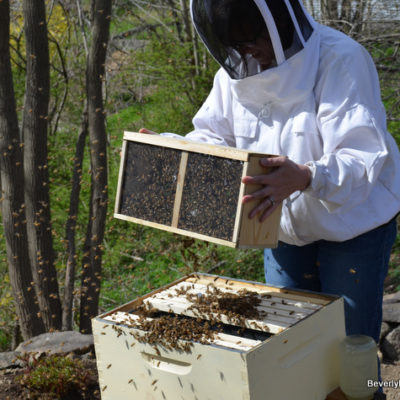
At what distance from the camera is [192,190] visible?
6.98 ft

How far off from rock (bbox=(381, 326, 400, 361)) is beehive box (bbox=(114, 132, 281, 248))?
2365 mm

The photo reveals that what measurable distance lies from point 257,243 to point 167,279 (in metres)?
5.07

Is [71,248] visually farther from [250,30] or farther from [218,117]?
[250,30]

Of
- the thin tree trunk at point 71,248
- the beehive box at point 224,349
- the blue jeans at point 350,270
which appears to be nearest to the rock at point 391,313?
the blue jeans at point 350,270

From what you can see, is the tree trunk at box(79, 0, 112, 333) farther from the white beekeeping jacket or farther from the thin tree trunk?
the white beekeeping jacket

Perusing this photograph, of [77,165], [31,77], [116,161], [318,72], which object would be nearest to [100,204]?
[77,165]

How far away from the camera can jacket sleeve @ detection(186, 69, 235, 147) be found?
240 centimetres

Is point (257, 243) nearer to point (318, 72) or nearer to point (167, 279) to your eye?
point (318, 72)

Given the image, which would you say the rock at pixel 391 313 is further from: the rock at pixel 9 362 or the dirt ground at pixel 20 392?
the rock at pixel 9 362

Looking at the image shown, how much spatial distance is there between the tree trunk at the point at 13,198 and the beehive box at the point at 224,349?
2412mm

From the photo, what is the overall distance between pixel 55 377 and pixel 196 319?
1.40 metres

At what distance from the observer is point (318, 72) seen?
6.98ft

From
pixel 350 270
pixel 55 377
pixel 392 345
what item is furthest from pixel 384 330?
pixel 55 377

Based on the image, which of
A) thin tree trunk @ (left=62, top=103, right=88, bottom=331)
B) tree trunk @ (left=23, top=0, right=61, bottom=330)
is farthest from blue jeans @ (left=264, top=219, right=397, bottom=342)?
thin tree trunk @ (left=62, top=103, right=88, bottom=331)
